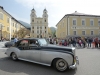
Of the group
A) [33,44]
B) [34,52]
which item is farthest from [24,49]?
[34,52]

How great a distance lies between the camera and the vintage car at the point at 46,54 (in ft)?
16.6

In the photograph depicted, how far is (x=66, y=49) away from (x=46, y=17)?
90.8 metres

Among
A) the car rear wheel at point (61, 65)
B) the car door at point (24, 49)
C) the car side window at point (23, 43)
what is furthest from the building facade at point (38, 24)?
the car rear wheel at point (61, 65)

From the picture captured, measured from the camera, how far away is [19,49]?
684 cm

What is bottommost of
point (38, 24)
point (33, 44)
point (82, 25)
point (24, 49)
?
point (24, 49)

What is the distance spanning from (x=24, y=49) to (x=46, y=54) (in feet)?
5.94

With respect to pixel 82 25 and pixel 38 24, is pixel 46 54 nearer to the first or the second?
pixel 82 25

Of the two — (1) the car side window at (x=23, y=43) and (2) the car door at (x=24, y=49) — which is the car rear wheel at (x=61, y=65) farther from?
(1) the car side window at (x=23, y=43)

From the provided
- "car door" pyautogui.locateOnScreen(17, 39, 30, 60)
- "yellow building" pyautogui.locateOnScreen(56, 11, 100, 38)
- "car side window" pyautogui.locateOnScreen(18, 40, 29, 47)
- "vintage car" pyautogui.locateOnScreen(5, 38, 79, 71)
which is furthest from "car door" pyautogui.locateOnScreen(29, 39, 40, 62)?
"yellow building" pyautogui.locateOnScreen(56, 11, 100, 38)

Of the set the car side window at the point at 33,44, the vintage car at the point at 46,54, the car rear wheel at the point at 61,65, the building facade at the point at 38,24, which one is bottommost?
the car rear wheel at the point at 61,65

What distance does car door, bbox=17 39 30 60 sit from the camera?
6355 mm

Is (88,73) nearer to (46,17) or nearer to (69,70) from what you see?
(69,70)

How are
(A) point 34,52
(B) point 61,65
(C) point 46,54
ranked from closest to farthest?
(B) point 61,65, (C) point 46,54, (A) point 34,52

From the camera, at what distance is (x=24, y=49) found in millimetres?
6559
